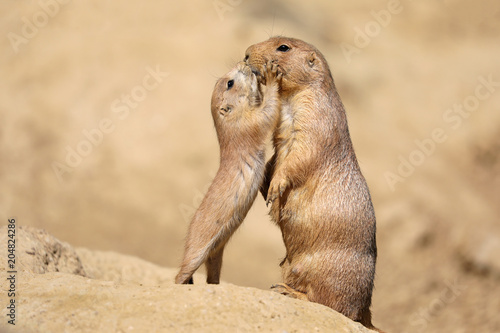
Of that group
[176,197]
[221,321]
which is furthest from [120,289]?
[176,197]

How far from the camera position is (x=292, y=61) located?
621cm

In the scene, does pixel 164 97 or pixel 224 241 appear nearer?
pixel 224 241

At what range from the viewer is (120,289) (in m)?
5.11

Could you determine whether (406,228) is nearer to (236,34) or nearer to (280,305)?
(236,34)

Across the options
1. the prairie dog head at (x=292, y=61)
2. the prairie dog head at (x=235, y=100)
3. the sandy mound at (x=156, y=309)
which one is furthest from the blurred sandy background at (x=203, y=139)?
the sandy mound at (x=156, y=309)

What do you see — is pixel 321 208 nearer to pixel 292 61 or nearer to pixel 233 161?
pixel 233 161

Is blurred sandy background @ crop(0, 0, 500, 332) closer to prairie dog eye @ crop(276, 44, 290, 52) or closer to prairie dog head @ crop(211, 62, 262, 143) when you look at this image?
prairie dog head @ crop(211, 62, 262, 143)

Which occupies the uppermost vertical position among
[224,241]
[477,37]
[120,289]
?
[477,37]

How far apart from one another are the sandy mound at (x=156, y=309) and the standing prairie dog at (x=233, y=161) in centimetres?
75

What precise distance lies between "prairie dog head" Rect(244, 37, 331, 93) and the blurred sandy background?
6.98 meters

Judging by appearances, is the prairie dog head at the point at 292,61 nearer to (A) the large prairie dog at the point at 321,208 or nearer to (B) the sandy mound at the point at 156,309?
(A) the large prairie dog at the point at 321,208

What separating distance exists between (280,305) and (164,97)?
10.7 m

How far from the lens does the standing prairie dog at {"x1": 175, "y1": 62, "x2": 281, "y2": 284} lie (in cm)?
578

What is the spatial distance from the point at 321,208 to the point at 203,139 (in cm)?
901
